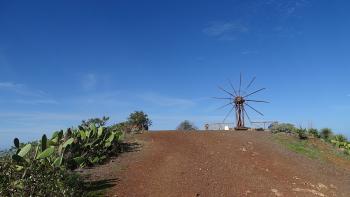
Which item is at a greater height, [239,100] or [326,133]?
[239,100]

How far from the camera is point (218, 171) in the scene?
1571 cm

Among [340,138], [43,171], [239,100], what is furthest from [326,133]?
[43,171]

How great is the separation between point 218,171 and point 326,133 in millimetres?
16936

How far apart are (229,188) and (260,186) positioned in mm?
1388

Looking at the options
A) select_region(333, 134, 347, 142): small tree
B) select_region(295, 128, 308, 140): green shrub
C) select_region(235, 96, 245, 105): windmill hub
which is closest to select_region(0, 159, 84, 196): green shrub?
select_region(295, 128, 308, 140): green shrub

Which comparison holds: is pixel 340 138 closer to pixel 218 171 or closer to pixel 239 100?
pixel 239 100

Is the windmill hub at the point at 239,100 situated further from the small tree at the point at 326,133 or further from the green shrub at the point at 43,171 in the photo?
the green shrub at the point at 43,171

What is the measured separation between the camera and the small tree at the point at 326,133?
2904 cm

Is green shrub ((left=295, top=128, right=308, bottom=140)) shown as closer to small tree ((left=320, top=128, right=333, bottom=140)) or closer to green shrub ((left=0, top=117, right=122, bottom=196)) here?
small tree ((left=320, top=128, right=333, bottom=140))

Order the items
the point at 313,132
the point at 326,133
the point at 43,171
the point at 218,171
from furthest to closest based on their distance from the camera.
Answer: the point at 326,133 → the point at 313,132 → the point at 218,171 → the point at 43,171

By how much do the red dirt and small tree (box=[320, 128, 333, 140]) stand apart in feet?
25.4

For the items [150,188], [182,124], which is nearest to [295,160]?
[150,188]

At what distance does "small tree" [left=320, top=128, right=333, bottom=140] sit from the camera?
2904 cm

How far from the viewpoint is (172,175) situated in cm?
1464
